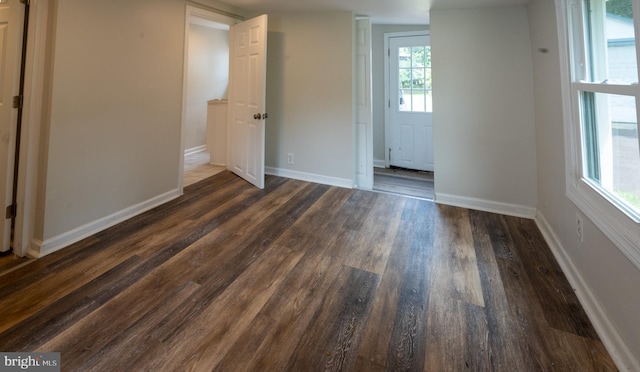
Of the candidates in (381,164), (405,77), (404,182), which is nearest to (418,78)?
(405,77)

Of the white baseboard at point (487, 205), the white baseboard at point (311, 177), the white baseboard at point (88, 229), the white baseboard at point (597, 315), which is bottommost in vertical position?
the white baseboard at point (311, 177)

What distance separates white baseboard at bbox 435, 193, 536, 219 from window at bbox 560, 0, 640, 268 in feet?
3.16

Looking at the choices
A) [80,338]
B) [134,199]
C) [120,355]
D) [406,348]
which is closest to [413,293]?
[406,348]

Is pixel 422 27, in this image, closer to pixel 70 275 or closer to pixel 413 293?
pixel 413 293

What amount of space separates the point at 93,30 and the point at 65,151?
93 centimetres

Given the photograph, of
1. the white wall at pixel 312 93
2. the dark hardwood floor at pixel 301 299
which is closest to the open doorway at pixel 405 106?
the white wall at pixel 312 93

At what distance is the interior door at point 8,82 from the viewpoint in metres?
1.96

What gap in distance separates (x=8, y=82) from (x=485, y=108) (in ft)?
12.5

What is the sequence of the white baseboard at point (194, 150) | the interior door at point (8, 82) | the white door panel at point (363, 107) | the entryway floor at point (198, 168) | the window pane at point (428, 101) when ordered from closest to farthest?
the interior door at point (8, 82)
the white door panel at point (363, 107)
the entryway floor at point (198, 168)
the window pane at point (428, 101)
the white baseboard at point (194, 150)

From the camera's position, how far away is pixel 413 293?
171 centimetres

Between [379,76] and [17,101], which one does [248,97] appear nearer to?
[17,101]

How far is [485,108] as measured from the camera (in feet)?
9.35

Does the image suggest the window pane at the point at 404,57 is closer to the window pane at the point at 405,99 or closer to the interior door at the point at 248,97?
the window pane at the point at 405,99

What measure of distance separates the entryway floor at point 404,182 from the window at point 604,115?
1701 millimetres
